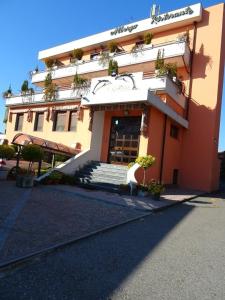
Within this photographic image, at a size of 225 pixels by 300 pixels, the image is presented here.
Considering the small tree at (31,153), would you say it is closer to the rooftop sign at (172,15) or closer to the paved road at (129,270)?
the paved road at (129,270)

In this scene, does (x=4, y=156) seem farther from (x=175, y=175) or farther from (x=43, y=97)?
(x=175, y=175)

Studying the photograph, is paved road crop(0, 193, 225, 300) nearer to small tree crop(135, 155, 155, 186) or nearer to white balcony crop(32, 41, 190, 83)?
small tree crop(135, 155, 155, 186)

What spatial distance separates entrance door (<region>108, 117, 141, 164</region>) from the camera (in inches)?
657

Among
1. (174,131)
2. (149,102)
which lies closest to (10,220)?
(149,102)

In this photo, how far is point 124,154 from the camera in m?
17.0

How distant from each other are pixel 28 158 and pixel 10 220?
596cm

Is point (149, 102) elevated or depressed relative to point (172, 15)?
depressed

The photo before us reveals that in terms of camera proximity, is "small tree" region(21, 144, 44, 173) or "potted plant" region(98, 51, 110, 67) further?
"potted plant" region(98, 51, 110, 67)

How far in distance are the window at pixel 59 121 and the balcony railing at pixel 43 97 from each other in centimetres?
93

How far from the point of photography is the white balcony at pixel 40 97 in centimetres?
1873

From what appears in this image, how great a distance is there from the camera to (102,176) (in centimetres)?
1499


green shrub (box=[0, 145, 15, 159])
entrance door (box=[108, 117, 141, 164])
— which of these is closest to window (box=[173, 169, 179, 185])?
entrance door (box=[108, 117, 141, 164])

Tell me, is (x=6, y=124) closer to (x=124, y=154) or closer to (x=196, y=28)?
(x=124, y=154)

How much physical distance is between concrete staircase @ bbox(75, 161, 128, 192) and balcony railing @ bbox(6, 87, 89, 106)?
481 centimetres
